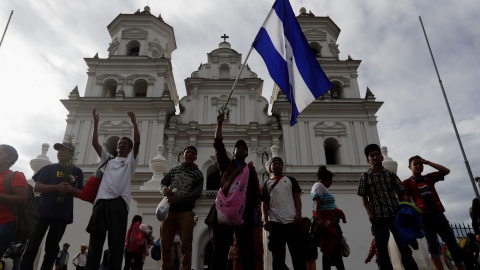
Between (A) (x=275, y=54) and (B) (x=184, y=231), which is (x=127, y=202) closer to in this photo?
(B) (x=184, y=231)

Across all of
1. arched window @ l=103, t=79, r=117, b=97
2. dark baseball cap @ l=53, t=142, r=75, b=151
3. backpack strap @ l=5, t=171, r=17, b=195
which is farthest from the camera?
arched window @ l=103, t=79, r=117, b=97

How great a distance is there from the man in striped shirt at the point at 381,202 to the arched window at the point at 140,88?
60.7ft

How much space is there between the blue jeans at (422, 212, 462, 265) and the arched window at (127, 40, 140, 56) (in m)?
21.4

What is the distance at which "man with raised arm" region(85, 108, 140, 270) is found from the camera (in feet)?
11.7

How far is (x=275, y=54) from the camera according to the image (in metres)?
5.59

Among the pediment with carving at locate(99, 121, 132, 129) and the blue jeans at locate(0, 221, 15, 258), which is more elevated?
the pediment with carving at locate(99, 121, 132, 129)

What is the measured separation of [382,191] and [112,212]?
10.6ft

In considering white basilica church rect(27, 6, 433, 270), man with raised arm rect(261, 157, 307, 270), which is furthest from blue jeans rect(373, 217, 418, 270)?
white basilica church rect(27, 6, 433, 270)

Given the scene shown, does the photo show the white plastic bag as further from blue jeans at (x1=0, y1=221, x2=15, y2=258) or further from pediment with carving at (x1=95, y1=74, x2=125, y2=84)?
pediment with carving at (x1=95, y1=74, x2=125, y2=84)

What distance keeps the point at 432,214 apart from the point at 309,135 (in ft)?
46.2

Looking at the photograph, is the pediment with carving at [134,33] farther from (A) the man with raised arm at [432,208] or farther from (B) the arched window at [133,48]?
(A) the man with raised arm at [432,208]

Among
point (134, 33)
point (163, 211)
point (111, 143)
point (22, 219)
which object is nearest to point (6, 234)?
point (22, 219)

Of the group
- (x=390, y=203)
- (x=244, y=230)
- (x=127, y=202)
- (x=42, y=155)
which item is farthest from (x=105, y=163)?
(x=42, y=155)

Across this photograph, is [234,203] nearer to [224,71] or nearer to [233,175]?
[233,175]
